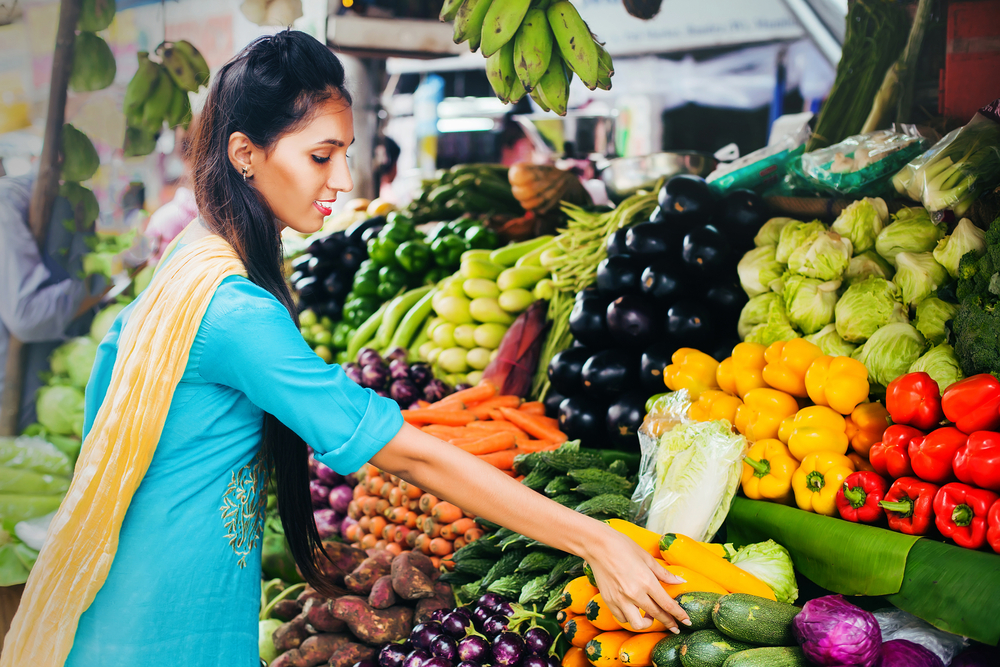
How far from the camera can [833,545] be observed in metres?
1.85

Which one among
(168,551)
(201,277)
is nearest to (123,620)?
(168,551)

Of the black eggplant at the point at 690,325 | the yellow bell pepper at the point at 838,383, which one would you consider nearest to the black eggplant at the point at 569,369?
the black eggplant at the point at 690,325

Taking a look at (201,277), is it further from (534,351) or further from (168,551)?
(534,351)

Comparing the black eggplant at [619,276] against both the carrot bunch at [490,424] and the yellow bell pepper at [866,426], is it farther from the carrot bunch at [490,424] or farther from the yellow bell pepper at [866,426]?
the yellow bell pepper at [866,426]

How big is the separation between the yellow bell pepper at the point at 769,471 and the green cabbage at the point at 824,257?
76 centimetres

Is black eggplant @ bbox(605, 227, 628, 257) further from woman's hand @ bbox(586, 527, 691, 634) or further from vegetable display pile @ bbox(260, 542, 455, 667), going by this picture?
woman's hand @ bbox(586, 527, 691, 634)

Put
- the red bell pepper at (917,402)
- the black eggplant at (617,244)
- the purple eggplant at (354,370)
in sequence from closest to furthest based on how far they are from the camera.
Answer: the red bell pepper at (917,402) → the black eggplant at (617,244) → the purple eggplant at (354,370)

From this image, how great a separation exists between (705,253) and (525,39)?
1233 mm

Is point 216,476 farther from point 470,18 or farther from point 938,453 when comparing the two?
point 938,453

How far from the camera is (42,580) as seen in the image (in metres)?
1.49

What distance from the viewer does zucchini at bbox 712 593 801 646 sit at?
1.57 metres

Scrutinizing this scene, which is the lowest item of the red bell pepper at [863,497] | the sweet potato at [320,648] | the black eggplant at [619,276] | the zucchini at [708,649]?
the sweet potato at [320,648]

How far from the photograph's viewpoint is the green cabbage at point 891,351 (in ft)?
7.25

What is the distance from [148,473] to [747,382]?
1.88 m
